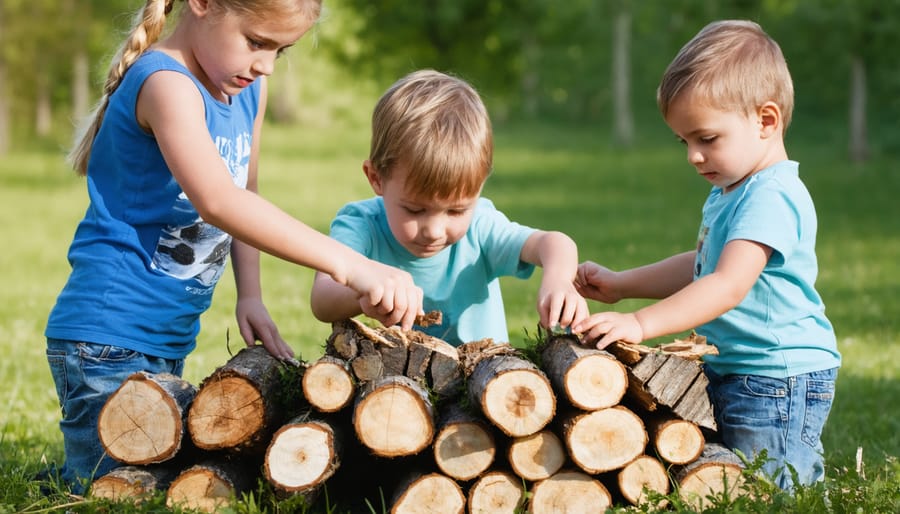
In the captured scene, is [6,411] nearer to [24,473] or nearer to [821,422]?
[24,473]

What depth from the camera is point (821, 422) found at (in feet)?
13.0

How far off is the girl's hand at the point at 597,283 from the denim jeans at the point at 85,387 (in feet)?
6.12

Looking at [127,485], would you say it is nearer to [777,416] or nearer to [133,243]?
[133,243]

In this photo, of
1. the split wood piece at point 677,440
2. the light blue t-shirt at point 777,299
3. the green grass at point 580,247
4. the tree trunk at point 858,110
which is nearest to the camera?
the split wood piece at point 677,440

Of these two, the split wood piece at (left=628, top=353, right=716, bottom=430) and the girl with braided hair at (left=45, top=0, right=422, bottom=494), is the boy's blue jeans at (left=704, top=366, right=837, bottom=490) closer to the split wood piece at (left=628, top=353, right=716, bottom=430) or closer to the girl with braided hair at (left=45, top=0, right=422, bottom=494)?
the split wood piece at (left=628, top=353, right=716, bottom=430)

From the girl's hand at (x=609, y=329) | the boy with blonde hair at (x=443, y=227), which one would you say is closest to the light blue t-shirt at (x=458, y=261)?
the boy with blonde hair at (x=443, y=227)

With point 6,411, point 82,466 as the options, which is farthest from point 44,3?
point 82,466

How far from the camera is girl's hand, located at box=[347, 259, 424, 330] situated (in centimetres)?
339

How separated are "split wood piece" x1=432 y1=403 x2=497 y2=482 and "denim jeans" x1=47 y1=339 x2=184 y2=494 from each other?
4.08 feet

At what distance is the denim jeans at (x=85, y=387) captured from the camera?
3.87 metres

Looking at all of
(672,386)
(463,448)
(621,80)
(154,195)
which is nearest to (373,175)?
(154,195)

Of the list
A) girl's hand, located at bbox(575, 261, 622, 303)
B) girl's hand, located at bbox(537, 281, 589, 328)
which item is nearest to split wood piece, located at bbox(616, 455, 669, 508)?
girl's hand, located at bbox(537, 281, 589, 328)

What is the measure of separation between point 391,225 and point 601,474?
1.25 meters

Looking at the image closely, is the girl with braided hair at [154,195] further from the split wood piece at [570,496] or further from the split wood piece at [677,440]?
the split wood piece at [677,440]
